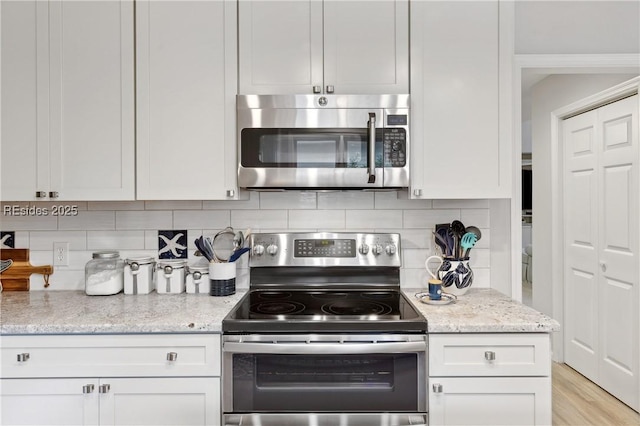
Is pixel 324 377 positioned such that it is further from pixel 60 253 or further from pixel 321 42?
pixel 60 253

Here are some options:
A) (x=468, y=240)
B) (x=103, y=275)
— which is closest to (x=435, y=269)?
(x=468, y=240)

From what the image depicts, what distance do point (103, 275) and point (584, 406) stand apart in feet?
9.82

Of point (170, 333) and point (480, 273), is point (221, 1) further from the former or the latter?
point (480, 273)

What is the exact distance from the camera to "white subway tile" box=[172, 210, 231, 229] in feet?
6.83

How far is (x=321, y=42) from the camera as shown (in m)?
1.78

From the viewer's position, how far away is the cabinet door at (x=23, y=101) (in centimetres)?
177

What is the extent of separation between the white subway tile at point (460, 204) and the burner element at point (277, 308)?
36.0 inches

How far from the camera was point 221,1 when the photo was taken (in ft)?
5.83

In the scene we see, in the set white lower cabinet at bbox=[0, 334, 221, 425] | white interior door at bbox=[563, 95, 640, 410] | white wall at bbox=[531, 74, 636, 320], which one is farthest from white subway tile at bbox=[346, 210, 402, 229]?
white wall at bbox=[531, 74, 636, 320]

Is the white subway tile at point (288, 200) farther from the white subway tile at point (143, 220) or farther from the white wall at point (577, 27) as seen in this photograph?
the white wall at point (577, 27)

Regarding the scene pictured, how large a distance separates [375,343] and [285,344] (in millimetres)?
338

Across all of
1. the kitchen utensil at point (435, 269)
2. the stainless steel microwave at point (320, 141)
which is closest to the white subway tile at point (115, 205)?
the stainless steel microwave at point (320, 141)

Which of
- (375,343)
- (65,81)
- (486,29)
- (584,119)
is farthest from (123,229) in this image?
(584,119)

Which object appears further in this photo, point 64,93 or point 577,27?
point 577,27
